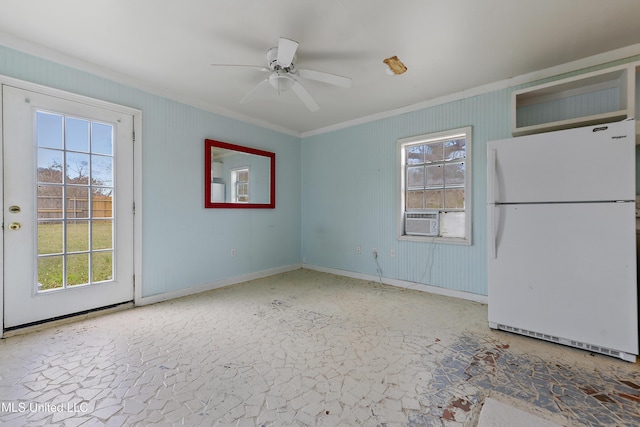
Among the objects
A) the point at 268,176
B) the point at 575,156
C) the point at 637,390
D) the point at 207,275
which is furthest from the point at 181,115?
the point at 637,390

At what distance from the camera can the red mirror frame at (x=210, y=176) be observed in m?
3.63

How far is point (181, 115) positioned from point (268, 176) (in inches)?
58.9

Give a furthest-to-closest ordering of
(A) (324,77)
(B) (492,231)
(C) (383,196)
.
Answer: (C) (383,196) → (B) (492,231) → (A) (324,77)

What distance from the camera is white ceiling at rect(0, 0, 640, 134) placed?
1.91m

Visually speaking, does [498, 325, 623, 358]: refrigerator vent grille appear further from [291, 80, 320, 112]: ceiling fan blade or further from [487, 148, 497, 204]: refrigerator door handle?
[291, 80, 320, 112]: ceiling fan blade

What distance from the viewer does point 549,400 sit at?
1534 mm

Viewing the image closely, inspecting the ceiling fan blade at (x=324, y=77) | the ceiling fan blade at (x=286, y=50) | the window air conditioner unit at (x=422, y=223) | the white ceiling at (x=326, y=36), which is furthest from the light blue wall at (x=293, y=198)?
the ceiling fan blade at (x=286, y=50)

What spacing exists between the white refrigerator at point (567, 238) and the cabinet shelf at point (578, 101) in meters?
0.40

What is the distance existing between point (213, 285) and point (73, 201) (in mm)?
1784

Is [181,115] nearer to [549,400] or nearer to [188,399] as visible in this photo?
[188,399]

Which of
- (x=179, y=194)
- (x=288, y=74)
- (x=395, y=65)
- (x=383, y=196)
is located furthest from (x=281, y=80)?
(x=383, y=196)

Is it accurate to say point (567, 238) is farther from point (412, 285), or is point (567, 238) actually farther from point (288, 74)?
point (288, 74)

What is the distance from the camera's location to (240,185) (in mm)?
4047

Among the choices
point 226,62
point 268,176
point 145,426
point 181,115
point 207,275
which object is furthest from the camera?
point 268,176
